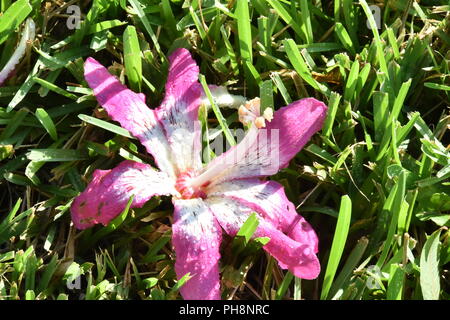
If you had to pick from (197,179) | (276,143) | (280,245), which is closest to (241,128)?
(276,143)

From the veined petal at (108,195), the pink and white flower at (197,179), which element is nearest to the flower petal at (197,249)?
the pink and white flower at (197,179)

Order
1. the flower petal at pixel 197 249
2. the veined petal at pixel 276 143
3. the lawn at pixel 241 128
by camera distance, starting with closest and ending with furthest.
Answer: the flower petal at pixel 197 249 → the lawn at pixel 241 128 → the veined petal at pixel 276 143

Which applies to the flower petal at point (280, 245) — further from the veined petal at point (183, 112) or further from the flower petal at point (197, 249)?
the veined petal at point (183, 112)

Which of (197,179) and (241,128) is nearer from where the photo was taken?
(197,179)

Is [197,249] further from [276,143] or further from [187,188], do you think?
[276,143]

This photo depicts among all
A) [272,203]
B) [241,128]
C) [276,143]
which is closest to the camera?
[272,203]

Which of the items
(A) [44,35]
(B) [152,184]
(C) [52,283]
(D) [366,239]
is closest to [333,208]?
(D) [366,239]

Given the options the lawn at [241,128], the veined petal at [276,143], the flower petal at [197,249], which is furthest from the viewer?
the veined petal at [276,143]
